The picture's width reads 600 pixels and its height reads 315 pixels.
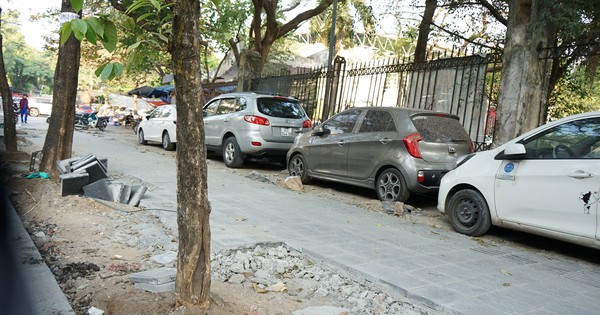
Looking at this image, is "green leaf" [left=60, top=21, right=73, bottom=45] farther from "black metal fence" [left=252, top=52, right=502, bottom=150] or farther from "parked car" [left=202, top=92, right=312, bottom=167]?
"parked car" [left=202, top=92, right=312, bottom=167]

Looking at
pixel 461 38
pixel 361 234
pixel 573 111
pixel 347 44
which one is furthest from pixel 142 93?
pixel 361 234

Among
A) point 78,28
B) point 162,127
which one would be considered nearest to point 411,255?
point 78,28

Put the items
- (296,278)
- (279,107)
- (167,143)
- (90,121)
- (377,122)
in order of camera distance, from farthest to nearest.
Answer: (90,121)
(167,143)
(279,107)
(377,122)
(296,278)

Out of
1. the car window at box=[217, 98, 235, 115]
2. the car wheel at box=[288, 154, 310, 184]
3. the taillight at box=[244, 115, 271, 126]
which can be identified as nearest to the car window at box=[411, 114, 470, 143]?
the car wheel at box=[288, 154, 310, 184]

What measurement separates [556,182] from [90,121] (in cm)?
2413

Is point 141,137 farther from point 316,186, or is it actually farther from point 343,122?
point 343,122

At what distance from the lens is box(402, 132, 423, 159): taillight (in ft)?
23.0

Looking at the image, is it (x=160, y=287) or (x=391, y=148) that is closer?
(x=160, y=287)

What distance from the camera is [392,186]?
294 inches

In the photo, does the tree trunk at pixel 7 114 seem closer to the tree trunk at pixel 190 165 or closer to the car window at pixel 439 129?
the car window at pixel 439 129

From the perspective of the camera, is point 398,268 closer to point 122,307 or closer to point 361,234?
point 361,234

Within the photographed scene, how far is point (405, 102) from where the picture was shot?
10.3 metres

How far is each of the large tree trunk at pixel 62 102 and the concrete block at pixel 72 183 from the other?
4.05 feet

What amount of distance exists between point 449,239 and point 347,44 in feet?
104
